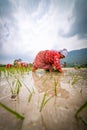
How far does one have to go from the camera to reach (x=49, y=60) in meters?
3.26

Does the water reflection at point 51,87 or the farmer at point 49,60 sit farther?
the farmer at point 49,60

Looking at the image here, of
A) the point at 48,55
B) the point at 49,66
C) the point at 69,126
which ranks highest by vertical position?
the point at 48,55

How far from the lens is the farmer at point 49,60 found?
3.11 metres

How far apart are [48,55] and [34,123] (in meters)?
2.82

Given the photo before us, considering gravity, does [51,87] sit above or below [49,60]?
below

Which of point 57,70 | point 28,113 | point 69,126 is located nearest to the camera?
point 69,126

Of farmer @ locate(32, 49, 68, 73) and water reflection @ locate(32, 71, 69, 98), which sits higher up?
farmer @ locate(32, 49, 68, 73)

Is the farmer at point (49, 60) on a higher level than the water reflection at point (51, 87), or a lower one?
higher

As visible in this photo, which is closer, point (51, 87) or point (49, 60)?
point (51, 87)

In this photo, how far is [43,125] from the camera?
51cm

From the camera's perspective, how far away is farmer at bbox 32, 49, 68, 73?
3.11m

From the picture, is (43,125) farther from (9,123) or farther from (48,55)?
(48,55)

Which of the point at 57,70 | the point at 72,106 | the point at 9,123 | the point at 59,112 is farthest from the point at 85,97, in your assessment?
the point at 57,70

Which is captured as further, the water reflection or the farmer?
the farmer
